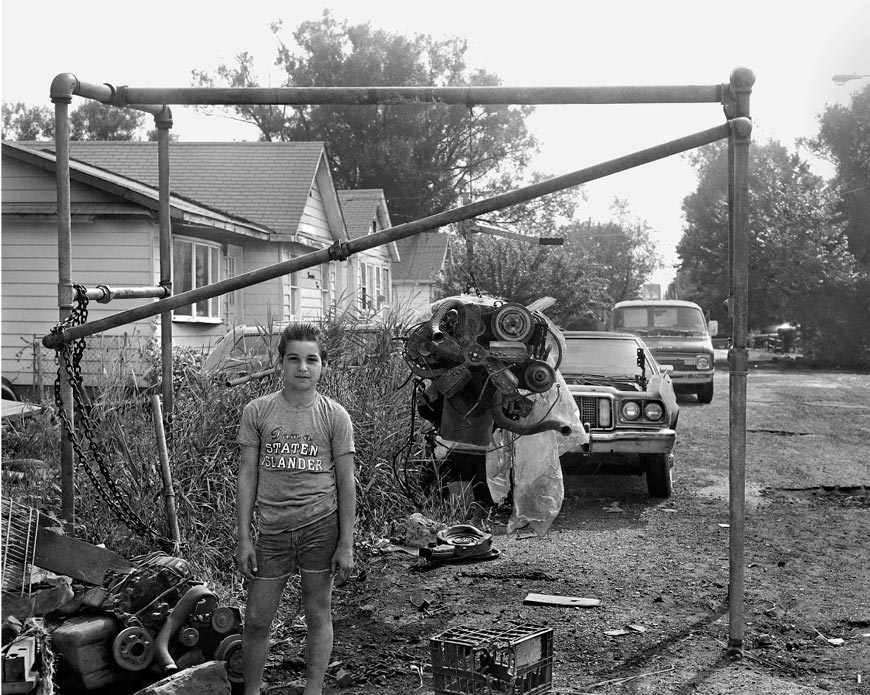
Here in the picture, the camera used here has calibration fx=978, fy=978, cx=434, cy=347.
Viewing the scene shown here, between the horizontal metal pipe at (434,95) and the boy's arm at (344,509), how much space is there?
7.07ft

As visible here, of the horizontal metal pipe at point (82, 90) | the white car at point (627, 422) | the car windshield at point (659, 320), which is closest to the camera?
the horizontal metal pipe at point (82, 90)

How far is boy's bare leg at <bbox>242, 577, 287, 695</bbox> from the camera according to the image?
4035mm

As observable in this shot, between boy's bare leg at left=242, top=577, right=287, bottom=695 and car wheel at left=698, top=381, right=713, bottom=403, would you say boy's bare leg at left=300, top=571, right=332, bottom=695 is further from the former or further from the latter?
car wheel at left=698, top=381, right=713, bottom=403

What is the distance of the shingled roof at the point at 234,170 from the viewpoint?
74.9ft

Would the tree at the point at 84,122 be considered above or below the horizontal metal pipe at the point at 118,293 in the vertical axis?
above

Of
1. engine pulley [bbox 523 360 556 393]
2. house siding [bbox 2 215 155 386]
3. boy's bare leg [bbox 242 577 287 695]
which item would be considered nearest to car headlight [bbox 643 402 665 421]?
engine pulley [bbox 523 360 556 393]

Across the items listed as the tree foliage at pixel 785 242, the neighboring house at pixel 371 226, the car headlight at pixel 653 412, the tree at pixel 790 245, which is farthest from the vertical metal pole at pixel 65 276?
the tree at pixel 790 245

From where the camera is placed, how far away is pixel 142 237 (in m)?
16.0

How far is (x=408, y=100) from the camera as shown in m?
5.41

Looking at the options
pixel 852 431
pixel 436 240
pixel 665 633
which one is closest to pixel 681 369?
pixel 852 431

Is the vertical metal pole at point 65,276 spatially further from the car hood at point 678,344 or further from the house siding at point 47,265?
the car hood at point 678,344

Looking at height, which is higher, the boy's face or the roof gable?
the roof gable

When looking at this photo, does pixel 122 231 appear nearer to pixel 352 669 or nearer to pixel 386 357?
pixel 386 357

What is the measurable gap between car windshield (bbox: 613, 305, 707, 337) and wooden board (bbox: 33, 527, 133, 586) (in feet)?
53.3
